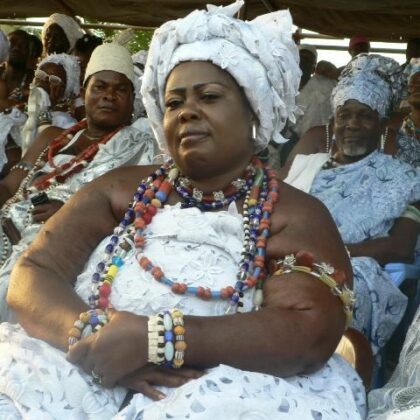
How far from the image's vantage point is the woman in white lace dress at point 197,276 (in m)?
2.35

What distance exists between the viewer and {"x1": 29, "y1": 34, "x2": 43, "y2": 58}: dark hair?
8188mm

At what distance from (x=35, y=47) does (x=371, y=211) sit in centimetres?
462

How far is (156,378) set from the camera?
2.40 meters

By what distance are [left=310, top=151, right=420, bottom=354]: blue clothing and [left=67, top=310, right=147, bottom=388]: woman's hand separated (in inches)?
75.4

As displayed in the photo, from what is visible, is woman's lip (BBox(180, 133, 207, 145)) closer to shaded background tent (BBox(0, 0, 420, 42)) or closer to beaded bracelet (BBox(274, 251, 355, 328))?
beaded bracelet (BBox(274, 251, 355, 328))

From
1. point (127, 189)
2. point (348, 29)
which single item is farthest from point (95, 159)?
point (348, 29)

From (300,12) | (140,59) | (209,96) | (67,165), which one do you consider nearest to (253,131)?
(209,96)

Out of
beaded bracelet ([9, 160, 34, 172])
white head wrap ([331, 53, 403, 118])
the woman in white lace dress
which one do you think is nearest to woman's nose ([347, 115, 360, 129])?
white head wrap ([331, 53, 403, 118])

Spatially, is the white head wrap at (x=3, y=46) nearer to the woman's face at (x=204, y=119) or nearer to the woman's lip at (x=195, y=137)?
the woman's face at (x=204, y=119)

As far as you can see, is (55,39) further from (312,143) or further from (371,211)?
(371,211)

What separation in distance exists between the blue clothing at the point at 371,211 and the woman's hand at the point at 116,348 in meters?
1.92

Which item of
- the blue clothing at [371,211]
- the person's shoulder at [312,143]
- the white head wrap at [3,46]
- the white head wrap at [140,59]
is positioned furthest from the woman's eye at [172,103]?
the white head wrap at [3,46]

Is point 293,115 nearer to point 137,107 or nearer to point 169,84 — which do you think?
point 169,84

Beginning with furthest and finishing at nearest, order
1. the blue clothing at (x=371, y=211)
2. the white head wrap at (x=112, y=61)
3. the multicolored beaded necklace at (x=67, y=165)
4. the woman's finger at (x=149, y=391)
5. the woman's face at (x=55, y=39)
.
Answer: the woman's face at (x=55, y=39)
the white head wrap at (x=112, y=61)
the multicolored beaded necklace at (x=67, y=165)
the blue clothing at (x=371, y=211)
the woman's finger at (x=149, y=391)
